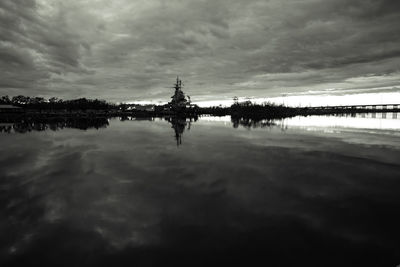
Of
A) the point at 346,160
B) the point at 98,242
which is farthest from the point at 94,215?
the point at 346,160

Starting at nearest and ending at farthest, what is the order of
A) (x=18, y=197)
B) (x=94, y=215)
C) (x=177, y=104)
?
1. (x=94, y=215)
2. (x=18, y=197)
3. (x=177, y=104)

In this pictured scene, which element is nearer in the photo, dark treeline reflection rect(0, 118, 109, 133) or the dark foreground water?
the dark foreground water

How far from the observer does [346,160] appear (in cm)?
1405

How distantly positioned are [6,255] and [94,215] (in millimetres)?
2131

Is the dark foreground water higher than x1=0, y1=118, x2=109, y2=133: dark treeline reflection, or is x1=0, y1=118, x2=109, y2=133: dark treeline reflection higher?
x1=0, y1=118, x2=109, y2=133: dark treeline reflection

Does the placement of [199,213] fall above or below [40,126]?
below

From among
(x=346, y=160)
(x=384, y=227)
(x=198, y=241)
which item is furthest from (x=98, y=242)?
(x=346, y=160)

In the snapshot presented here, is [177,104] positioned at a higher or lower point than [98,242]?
higher

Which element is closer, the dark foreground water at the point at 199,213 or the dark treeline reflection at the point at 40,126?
the dark foreground water at the point at 199,213

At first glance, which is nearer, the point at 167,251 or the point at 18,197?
the point at 167,251

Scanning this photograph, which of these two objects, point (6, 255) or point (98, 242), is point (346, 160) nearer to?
point (98, 242)

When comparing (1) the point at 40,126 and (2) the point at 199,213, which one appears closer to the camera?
(2) the point at 199,213

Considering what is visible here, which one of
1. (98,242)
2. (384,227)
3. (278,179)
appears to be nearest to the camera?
(98,242)

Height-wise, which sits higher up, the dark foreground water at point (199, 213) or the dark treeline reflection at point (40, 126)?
the dark treeline reflection at point (40, 126)
